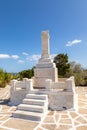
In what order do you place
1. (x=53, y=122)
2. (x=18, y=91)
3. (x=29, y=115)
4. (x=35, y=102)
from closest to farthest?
(x=53, y=122) < (x=29, y=115) < (x=35, y=102) < (x=18, y=91)

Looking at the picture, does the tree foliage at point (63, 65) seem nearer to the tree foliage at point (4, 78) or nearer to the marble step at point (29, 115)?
the tree foliage at point (4, 78)

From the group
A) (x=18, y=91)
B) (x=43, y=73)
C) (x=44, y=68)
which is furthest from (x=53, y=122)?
(x=44, y=68)

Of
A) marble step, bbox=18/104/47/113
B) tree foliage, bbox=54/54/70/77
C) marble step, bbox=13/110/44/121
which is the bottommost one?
marble step, bbox=13/110/44/121

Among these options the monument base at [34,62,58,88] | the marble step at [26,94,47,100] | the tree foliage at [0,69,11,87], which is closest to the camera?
the marble step at [26,94,47,100]

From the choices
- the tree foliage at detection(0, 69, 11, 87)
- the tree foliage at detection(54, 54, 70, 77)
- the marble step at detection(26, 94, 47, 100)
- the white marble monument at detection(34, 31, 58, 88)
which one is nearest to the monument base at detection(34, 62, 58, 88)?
the white marble monument at detection(34, 31, 58, 88)

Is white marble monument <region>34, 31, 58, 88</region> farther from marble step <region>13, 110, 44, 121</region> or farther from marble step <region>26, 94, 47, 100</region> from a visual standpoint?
marble step <region>13, 110, 44, 121</region>

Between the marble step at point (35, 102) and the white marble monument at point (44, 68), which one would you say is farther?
the white marble monument at point (44, 68)

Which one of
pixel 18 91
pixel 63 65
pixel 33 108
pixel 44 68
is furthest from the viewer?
pixel 63 65

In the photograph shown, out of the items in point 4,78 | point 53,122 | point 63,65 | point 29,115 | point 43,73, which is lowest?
point 53,122

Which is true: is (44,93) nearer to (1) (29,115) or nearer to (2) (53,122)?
(1) (29,115)

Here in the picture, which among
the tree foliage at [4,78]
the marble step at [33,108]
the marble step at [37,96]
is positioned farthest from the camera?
the tree foliage at [4,78]

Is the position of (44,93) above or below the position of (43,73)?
below

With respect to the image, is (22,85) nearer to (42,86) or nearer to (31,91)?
(31,91)

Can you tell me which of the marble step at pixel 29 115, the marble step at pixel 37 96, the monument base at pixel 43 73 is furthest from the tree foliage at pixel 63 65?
the marble step at pixel 29 115
